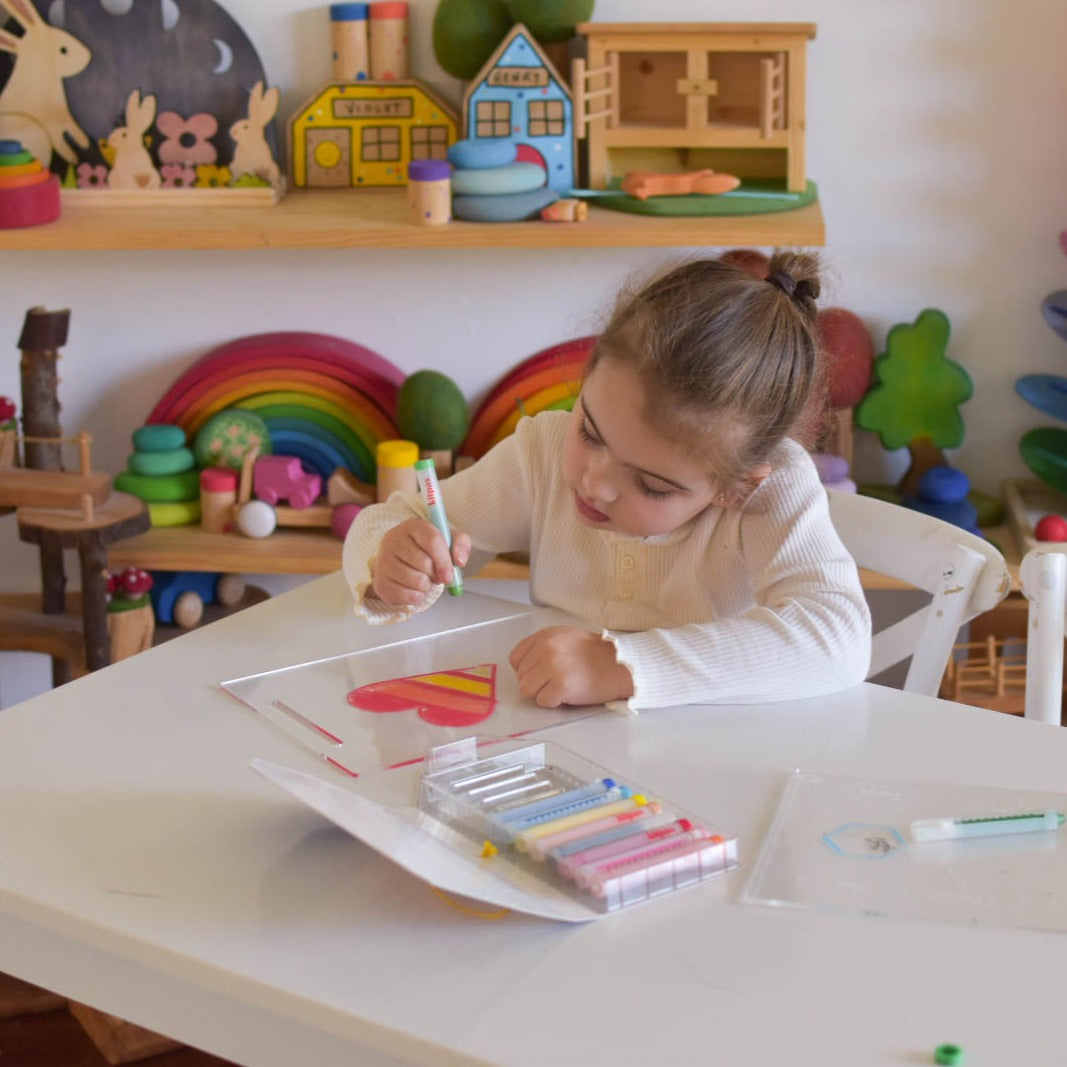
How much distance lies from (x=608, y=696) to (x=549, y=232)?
3.04 feet

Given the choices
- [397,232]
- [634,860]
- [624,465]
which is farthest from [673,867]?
[397,232]

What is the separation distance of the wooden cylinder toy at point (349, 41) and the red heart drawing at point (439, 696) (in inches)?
46.0

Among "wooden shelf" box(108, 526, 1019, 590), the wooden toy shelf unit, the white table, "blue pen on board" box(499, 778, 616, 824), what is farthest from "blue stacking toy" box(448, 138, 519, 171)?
"blue pen on board" box(499, 778, 616, 824)

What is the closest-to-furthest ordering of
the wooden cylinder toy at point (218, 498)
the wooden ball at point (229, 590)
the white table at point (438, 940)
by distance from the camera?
the white table at point (438, 940), the wooden cylinder toy at point (218, 498), the wooden ball at point (229, 590)

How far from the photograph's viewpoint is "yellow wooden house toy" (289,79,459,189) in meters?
2.02

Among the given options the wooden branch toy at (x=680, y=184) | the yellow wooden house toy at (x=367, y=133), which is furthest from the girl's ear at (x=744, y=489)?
the yellow wooden house toy at (x=367, y=133)

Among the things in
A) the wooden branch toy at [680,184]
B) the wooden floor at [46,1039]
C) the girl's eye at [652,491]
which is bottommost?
the wooden floor at [46,1039]

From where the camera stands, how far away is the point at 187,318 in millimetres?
2184

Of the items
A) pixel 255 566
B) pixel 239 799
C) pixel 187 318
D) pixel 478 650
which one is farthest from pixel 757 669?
pixel 187 318

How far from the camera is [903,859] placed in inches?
33.5

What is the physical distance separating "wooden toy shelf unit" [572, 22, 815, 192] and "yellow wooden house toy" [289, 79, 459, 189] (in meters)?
0.23

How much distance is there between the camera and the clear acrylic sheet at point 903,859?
2.63 feet

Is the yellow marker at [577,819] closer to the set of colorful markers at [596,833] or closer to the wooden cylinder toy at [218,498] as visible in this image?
the set of colorful markers at [596,833]

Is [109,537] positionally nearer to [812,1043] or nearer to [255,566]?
[255,566]
